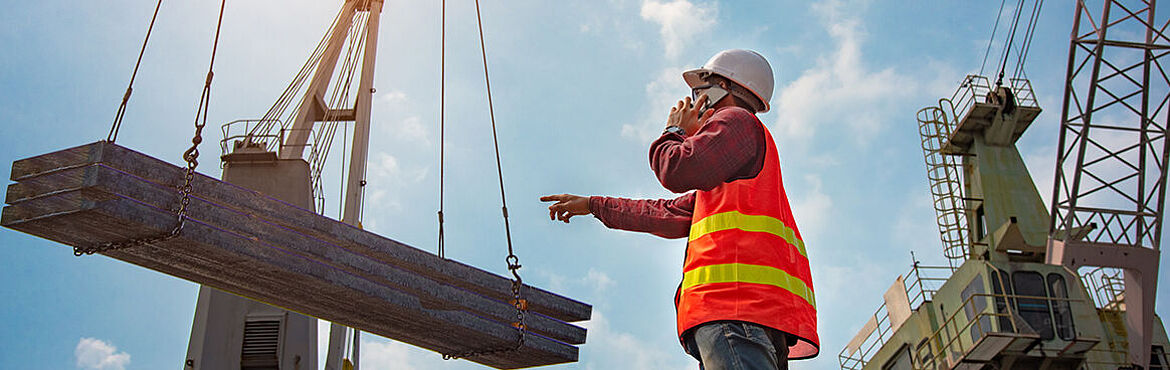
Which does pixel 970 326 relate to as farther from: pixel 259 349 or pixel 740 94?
pixel 740 94

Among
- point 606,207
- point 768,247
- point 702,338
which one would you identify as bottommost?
point 702,338

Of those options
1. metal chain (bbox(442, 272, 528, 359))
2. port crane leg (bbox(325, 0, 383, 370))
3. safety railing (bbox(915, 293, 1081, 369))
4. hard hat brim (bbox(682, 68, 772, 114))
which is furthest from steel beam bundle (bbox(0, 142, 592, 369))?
safety railing (bbox(915, 293, 1081, 369))

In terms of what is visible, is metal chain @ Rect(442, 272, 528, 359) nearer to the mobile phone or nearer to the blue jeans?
the mobile phone

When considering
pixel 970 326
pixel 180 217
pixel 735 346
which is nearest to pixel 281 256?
pixel 180 217

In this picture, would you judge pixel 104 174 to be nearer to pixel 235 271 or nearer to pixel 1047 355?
pixel 235 271

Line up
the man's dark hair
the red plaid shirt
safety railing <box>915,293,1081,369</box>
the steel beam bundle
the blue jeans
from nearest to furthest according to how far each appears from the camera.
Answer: the blue jeans → the red plaid shirt → the man's dark hair → the steel beam bundle → safety railing <box>915,293,1081,369</box>

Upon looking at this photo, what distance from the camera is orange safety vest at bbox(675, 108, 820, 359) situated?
3.71m

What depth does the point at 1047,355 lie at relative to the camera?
2142cm

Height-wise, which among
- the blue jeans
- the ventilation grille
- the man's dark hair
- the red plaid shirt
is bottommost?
the blue jeans

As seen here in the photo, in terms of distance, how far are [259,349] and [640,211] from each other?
6.52 meters

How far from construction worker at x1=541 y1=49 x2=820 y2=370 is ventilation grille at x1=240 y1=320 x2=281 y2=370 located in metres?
6.85

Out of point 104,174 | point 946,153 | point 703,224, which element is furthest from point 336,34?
point 946,153

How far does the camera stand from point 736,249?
12.5 ft

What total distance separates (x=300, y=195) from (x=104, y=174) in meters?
5.68
